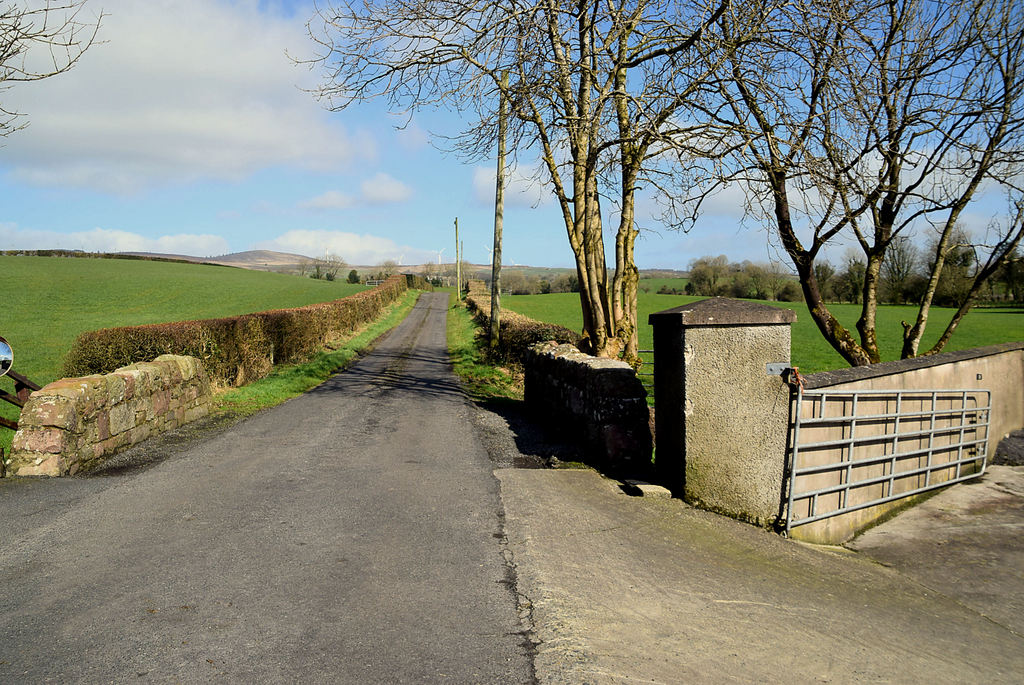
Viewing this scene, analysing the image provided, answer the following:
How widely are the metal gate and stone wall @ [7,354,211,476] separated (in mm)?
7203

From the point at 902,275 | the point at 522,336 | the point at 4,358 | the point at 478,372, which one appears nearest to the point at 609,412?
the point at 4,358

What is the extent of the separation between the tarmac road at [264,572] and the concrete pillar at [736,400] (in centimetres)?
204

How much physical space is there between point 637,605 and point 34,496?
17.9ft

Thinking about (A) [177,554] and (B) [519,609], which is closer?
(B) [519,609]

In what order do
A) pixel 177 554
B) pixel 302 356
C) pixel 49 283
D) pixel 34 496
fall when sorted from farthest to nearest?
1. pixel 49 283
2. pixel 302 356
3. pixel 34 496
4. pixel 177 554

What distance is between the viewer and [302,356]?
20406 mm

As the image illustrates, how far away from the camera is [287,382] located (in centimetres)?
1514

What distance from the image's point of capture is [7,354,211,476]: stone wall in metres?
6.83

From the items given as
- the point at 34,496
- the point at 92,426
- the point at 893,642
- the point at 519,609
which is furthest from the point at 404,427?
the point at 893,642

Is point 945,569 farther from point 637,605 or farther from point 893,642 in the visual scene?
point 637,605

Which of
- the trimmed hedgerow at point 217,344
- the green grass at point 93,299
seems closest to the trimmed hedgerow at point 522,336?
the trimmed hedgerow at point 217,344

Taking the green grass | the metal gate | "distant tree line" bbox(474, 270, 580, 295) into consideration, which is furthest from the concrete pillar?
"distant tree line" bbox(474, 270, 580, 295)

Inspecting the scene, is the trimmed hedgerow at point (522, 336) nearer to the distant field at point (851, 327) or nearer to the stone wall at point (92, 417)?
the stone wall at point (92, 417)

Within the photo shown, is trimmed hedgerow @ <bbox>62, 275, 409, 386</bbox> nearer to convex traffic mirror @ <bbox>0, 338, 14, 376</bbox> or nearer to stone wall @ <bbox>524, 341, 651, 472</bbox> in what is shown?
convex traffic mirror @ <bbox>0, 338, 14, 376</bbox>
